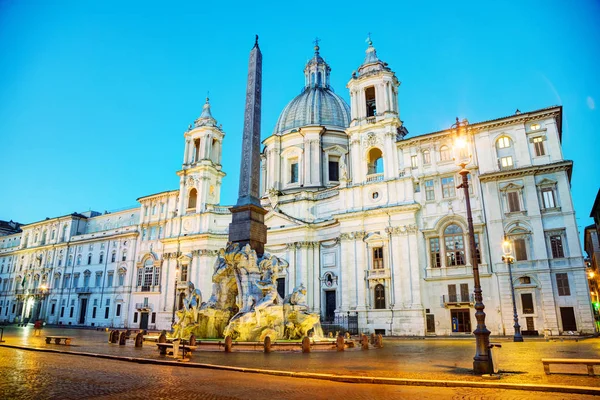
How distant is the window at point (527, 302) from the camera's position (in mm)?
28594

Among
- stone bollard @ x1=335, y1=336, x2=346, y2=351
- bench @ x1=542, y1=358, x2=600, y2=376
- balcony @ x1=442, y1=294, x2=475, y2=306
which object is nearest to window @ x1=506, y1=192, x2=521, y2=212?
balcony @ x1=442, y1=294, x2=475, y2=306

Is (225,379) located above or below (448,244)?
below

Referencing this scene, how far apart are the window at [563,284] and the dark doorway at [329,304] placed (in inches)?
731

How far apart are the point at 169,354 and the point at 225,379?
19.5ft

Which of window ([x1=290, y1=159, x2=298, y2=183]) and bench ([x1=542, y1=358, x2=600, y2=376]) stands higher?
window ([x1=290, y1=159, x2=298, y2=183])

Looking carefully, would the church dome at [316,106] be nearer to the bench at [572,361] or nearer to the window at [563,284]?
the window at [563,284]

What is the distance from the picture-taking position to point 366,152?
1519 inches

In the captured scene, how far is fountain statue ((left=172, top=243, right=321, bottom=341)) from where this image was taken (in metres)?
19.8

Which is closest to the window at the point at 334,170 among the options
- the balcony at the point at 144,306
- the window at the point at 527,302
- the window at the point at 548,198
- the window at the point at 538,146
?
the window at the point at 538,146

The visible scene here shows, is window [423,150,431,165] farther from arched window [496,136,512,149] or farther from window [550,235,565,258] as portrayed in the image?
window [550,235,565,258]

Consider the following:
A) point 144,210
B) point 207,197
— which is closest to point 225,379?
point 207,197

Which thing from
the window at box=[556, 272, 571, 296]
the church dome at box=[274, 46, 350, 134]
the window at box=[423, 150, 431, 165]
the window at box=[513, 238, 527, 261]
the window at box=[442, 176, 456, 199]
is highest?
the church dome at box=[274, 46, 350, 134]

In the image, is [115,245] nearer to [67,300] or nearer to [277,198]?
[67,300]

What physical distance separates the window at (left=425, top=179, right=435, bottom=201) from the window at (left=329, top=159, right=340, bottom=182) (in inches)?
571
